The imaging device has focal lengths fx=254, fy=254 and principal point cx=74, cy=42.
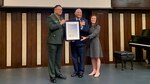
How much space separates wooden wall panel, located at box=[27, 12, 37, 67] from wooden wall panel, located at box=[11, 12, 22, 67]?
0.82 ft

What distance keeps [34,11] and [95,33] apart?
8.72ft

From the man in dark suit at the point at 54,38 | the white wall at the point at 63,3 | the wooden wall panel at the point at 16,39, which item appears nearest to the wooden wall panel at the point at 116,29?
the white wall at the point at 63,3

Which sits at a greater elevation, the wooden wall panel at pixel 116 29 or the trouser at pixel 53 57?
the wooden wall panel at pixel 116 29

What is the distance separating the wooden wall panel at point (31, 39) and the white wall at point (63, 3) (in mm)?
529

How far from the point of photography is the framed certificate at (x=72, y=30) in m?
6.05

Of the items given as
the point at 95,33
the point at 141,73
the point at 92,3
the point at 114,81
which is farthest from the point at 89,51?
the point at 92,3

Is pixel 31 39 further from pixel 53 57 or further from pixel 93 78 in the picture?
pixel 93 78

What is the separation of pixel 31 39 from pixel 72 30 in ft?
7.80

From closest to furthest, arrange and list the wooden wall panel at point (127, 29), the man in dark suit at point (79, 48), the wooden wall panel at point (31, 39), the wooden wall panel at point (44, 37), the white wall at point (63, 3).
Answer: the man in dark suit at point (79, 48), the white wall at point (63, 3), the wooden wall panel at point (31, 39), the wooden wall panel at point (44, 37), the wooden wall panel at point (127, 29)

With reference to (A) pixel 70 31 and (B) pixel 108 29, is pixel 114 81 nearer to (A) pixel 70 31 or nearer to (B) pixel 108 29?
(A) pixel 70 31

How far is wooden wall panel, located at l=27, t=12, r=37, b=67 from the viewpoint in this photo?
802 cm

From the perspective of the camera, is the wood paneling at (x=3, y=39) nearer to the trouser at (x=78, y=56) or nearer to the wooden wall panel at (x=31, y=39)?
the wooden wall panel at (x=31, y=39)

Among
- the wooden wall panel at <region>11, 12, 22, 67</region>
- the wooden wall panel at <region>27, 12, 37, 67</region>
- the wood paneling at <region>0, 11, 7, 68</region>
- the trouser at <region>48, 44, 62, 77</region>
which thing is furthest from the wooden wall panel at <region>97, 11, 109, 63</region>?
the wood paneling at <region>0, 11, 7, 68</region>

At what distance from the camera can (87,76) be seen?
6359 millimetres
